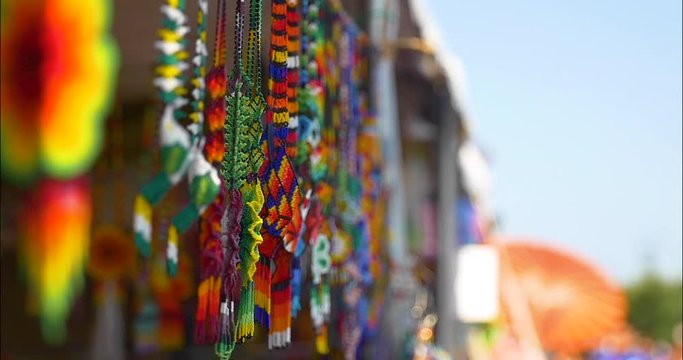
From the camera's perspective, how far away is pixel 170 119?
179cm

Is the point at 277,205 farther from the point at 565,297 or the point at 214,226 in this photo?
the point at 565,297

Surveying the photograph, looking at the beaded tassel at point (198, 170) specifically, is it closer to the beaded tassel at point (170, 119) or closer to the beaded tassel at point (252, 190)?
the beaded tassel at point (170, 119)

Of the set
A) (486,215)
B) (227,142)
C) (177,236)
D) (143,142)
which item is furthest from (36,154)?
(486,215)

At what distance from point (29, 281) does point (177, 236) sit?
843 mm

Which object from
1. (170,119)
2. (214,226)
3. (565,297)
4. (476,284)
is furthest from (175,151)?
(565,297)

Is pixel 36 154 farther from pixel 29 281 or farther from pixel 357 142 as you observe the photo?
pixel 357 142

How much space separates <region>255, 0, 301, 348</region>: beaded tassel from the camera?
1.47 m

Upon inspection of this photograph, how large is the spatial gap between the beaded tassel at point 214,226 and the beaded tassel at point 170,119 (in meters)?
0.07

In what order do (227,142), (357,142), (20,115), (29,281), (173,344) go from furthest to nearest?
(173,344)
(357,142)
(29,281)
(20,115)
(227,142)

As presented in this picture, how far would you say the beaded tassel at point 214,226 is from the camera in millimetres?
1508

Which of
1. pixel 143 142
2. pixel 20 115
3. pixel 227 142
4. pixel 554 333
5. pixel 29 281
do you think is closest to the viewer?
pixel 227 142

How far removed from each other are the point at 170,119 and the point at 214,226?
0.74 feet

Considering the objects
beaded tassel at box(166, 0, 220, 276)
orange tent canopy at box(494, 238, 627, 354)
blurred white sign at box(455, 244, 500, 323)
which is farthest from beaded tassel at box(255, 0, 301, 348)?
orange tent canopy at box(494, 238, 627, 354)

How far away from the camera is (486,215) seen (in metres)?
4.76
